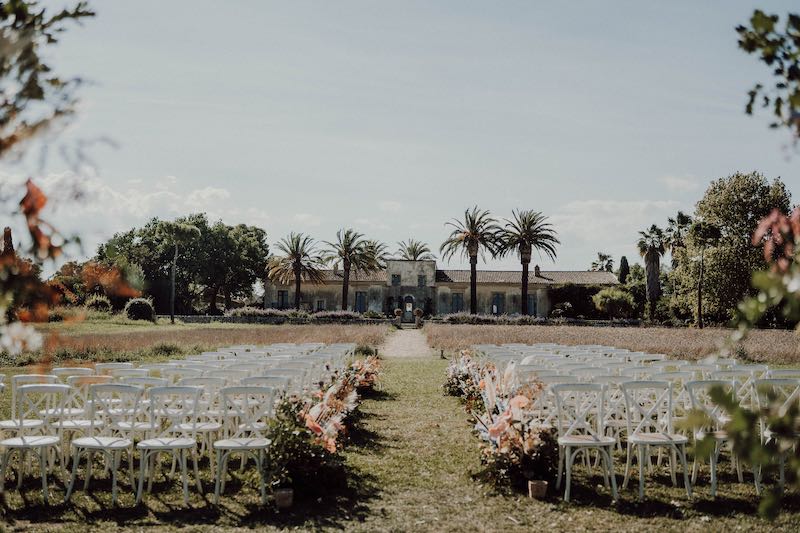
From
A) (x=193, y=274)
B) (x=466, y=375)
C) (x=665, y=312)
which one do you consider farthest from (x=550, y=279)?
(x=466, y=375)

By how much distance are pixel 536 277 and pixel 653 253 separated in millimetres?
14955

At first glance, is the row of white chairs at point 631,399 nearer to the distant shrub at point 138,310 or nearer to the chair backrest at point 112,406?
the chair backrest at point 112,406

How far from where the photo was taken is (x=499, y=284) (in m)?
64.8

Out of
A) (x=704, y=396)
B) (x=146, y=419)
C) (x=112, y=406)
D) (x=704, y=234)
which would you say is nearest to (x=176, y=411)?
(x=146, y=419)

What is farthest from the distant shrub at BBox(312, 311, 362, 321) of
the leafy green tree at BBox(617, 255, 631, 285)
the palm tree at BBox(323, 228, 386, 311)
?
the leafy green tree at BBox(617, 255, 631, 285)

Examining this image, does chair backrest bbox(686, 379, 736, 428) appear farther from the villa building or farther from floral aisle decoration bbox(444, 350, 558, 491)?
the villa building

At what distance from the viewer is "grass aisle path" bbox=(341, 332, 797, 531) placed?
21.3 feet

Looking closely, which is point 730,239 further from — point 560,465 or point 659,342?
point 560,465

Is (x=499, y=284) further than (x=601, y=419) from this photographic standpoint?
Yes

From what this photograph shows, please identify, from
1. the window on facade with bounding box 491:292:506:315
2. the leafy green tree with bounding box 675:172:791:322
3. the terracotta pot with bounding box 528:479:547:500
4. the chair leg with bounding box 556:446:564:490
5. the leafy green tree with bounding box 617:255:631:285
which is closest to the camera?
the terracotta pot with bounding box 528:479:547:500

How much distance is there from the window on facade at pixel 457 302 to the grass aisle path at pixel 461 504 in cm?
5473

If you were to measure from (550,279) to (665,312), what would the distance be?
11.9 metres

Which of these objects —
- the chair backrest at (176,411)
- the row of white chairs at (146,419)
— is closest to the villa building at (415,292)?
the row of white chairs at (146,419)

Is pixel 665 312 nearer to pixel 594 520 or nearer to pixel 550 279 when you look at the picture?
pixel 550 279
